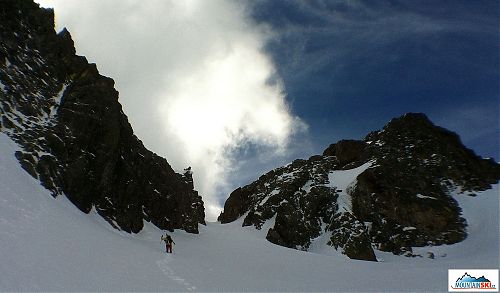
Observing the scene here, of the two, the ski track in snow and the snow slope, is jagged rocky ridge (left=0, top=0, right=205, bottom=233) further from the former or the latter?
the ski track in snow

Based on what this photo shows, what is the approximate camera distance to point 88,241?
2222cm

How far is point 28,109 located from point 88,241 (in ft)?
63.6

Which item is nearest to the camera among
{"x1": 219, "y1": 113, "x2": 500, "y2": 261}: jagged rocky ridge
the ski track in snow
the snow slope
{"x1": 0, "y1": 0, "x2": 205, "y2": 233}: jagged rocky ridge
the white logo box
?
the snow slope

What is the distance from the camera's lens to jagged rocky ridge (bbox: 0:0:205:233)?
32344 millimetres

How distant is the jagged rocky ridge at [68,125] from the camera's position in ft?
106

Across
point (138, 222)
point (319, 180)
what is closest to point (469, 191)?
point (319, 180)

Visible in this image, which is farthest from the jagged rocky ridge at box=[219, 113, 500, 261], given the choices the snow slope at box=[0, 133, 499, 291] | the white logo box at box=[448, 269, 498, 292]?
the white logo box at box=[448, 269, 498, 292]

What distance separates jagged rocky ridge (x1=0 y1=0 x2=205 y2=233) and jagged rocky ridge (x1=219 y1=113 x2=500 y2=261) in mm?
28746

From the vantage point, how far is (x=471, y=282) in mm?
23609

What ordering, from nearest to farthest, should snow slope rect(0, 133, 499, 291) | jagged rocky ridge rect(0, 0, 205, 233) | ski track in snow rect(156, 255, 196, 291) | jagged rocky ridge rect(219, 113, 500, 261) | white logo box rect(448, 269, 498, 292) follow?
snow slope rect(0, 133, 499, 291) < ski track in snow rect(156, 255, 196, 291) < white logo box rect(448, 269, 498, 292) < jagged rocky ridge rect(0, 0, 205, 233) < jagged rocky ridge rect(219, 113, 500, 261)

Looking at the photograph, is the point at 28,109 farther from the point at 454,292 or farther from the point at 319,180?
the point at 319,180

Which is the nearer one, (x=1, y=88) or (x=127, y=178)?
(x=1, y=88)

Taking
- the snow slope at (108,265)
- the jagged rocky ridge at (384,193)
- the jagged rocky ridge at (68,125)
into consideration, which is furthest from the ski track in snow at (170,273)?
the jagged rocky ridge at (384,193)

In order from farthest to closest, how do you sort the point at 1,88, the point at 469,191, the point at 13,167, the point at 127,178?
the point at 469,191 → the point at 127,178 → the point at 1,88 → the point at 13,167
